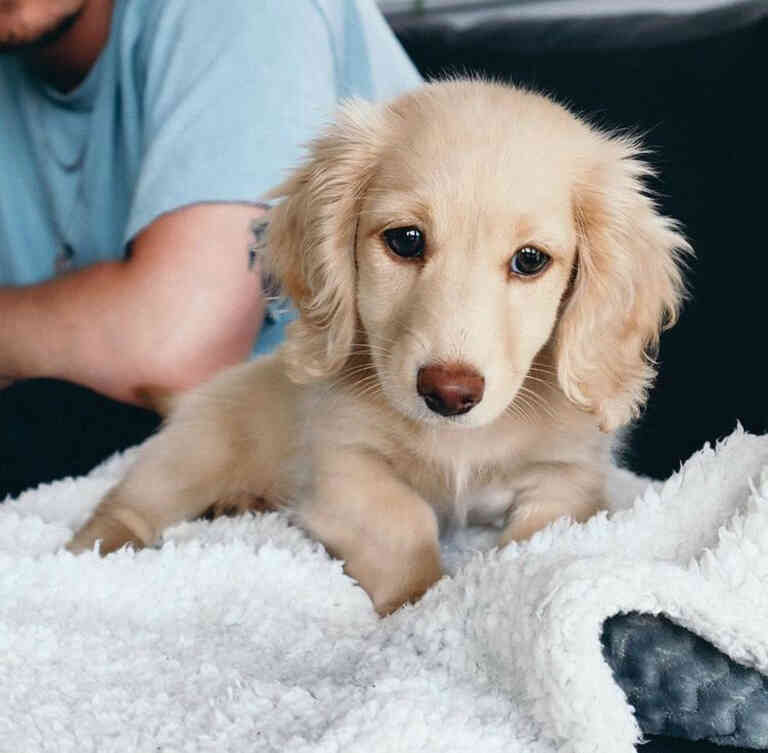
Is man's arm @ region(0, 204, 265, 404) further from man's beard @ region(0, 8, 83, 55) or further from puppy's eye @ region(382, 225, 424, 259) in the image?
puppy's eye @ region(382, 225, 424, 259)

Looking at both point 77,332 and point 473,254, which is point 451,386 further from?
point 77,332

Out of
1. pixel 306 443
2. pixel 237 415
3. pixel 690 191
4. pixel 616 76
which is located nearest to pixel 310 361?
pixel 306 443

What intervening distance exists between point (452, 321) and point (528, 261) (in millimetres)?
168

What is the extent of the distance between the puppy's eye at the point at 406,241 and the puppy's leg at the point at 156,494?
56 cm

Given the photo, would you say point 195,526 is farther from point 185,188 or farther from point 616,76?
point 616,76

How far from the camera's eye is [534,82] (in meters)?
2.41

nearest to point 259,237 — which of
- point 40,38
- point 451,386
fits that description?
point 451,386

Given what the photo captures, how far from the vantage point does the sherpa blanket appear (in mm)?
956

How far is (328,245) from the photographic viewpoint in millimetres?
1431

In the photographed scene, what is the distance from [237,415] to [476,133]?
690mm

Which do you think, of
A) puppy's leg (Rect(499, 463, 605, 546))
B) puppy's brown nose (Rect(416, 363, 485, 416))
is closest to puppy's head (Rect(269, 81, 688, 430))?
puppy's brown nose (Rect(416, 363, 485, 416))

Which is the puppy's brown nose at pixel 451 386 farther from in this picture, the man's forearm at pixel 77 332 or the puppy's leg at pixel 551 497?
the man's forearm at pixel 77 332

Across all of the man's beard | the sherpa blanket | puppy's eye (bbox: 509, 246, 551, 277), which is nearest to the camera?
the sherpa blanket

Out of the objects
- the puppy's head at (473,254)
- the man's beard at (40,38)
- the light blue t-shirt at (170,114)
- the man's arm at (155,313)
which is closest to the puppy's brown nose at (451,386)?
the puppy's head at (473,254)
